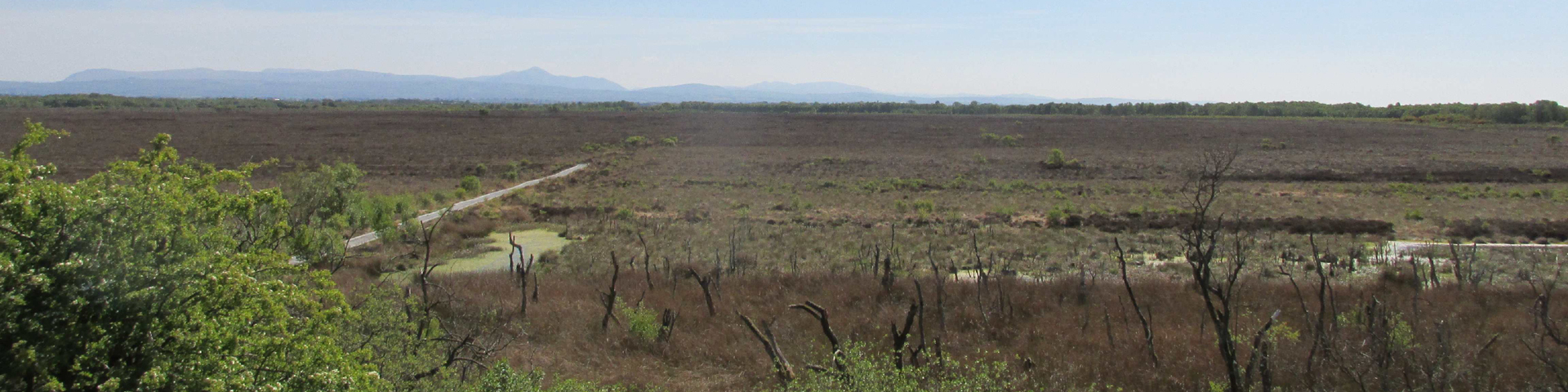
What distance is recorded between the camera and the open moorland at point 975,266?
8.06 meters

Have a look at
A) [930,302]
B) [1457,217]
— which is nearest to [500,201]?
[930,302]

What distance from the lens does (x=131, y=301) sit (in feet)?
11.3

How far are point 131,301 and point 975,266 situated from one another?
13.8 metres

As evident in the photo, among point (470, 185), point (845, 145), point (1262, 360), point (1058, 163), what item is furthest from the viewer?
point (845, 145)

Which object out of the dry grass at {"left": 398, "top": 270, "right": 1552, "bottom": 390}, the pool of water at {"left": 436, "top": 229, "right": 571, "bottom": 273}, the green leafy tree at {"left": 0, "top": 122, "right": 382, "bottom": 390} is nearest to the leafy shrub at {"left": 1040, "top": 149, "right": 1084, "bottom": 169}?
the pool of water at {"left": 436, "top": 229, "right": 571, "bottom": 273}

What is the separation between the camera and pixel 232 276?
376 centimetres

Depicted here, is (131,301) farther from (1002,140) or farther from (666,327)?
(1002,140)

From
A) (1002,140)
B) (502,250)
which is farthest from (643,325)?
(1002,140)

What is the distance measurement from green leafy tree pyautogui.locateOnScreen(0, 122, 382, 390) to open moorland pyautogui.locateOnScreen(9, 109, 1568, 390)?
2.45 metres

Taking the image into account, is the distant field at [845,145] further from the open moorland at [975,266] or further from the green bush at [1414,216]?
the green bush at [1414,216]

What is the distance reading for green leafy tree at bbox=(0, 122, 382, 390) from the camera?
3301 mm

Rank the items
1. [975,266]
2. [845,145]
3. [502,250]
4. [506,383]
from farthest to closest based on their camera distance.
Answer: [845,145], [502,250], [975,266], [506,383]

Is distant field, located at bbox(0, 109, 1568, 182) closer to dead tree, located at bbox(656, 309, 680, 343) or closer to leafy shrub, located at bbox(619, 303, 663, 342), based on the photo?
leafy shrub, located at bbox(619, 303, 663, 342)

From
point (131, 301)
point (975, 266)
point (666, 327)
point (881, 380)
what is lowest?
point (975, 266)
